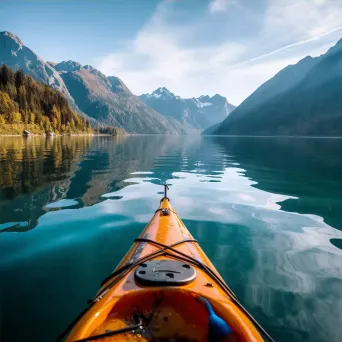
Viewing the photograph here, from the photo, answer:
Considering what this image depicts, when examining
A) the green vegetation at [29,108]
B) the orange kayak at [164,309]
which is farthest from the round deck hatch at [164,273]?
the green vegetation at [29,108]

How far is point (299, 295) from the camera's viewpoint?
5805mm

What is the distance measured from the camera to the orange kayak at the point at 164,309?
10.1 feet

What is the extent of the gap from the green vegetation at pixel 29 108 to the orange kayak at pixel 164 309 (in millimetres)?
92784

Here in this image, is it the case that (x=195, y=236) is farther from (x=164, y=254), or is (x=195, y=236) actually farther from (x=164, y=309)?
(x=164, y=309)

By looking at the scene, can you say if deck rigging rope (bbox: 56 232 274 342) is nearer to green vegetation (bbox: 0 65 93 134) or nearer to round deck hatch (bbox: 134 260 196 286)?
round deck hatch (bbox: 134 260 196 286)

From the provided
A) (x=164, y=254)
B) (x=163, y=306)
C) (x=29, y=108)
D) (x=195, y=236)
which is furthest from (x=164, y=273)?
(x=29, y=108)

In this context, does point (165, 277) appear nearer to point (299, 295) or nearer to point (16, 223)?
point (299, 295)

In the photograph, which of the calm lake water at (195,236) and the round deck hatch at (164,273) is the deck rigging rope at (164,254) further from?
the calm lake water at (195,236)

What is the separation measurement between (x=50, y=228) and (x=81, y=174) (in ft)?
33.9

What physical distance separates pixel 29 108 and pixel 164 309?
115361mm

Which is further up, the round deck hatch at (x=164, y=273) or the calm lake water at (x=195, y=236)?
the round deck hatch at (x=164, y=273)

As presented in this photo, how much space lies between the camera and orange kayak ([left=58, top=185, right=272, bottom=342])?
309 centimetres

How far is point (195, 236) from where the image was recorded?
8.86 meters

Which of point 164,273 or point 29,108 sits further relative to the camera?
point 29,108
